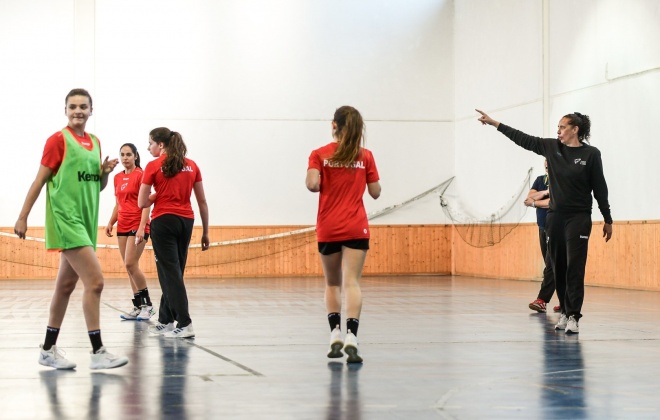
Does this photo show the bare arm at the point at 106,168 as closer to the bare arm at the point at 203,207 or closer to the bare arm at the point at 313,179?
the bare arm at the point at 313,179

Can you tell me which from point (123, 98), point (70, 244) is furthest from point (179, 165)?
point (123, 98)

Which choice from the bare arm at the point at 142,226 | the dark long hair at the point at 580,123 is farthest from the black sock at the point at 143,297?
the dark long hair at the point at 580,123

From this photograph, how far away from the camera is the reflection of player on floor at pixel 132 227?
10836 millimetres

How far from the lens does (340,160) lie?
23.2 feet

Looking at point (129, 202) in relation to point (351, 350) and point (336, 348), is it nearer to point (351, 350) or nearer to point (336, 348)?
point (336, 348)

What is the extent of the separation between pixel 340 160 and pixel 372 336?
234 centimetres

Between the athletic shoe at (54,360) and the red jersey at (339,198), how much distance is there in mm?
1891

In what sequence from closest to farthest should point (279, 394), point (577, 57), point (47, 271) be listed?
point (279, 394) → point (577, 57) → point (47, 271)

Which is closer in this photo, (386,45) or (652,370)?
(652,370)

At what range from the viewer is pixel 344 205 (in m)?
7.11

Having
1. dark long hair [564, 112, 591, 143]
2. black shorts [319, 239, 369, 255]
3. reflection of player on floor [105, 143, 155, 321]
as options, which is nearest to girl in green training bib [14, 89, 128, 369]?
black shorts [319, 239, 369, 255]

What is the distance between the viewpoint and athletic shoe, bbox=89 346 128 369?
6.60m

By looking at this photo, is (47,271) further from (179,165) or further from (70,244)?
(70,244)

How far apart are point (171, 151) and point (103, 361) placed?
265 centimetres
